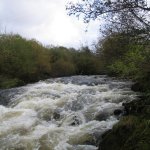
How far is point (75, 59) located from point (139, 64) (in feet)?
122

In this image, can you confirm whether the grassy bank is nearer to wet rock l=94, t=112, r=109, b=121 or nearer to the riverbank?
the riverbank

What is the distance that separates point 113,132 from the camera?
36.5 ft

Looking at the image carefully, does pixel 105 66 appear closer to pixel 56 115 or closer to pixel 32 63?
pixel 32 63

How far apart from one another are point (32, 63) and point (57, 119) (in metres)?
20.4

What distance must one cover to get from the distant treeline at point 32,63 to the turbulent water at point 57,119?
10385 millimetres

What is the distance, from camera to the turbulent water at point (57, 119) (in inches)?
504

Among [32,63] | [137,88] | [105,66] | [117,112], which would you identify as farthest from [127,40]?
[32,63]

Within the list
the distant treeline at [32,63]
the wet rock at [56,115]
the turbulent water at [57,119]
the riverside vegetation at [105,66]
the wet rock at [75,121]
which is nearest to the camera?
the riverside vegetation at [105,66]

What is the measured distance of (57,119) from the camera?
15.7 metres

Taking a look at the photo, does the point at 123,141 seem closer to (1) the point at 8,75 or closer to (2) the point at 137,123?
(2) the point at 137,123

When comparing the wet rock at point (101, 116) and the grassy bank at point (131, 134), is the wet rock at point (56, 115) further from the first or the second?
the grassy bank at point (131, 134)

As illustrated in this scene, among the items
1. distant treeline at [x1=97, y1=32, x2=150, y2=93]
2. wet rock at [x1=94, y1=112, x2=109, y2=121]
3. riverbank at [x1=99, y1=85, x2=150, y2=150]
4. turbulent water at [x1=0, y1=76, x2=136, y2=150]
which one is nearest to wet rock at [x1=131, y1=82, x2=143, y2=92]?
turbulent water at [x1=0, y1=76, x2=136, y2=150]

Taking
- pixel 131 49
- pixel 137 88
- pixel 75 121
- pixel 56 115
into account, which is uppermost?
pixel 131 49

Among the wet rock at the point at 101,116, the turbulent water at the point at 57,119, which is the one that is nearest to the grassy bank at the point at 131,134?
the turbulent water at the point at 57,119
